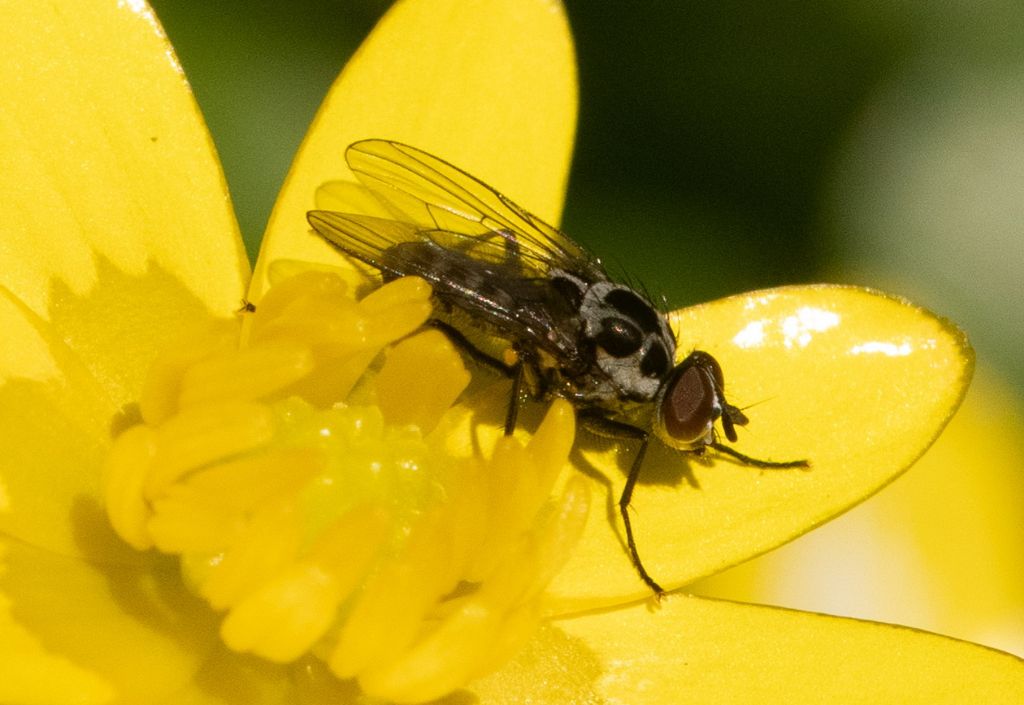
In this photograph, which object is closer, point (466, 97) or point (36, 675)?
point (36, 675)

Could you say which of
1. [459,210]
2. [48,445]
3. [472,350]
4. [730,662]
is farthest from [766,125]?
[48,445]

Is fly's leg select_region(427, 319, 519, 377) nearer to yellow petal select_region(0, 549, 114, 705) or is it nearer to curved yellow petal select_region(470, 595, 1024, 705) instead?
curved yellow petal select_region(470, 595, 1024, 705)

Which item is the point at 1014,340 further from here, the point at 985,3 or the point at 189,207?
the point at 189,207

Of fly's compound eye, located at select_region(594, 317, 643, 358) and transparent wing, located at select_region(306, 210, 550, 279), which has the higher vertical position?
transparent wing, located at select_region(306, 210, 550, 279)

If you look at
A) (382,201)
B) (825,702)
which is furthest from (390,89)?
(825,702)

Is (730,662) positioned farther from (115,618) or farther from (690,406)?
(115,618)

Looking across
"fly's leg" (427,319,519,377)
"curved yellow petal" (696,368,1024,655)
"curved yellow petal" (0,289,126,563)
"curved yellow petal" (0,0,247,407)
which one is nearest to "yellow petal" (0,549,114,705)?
"curved yellow petal" (0,289,126,563)
